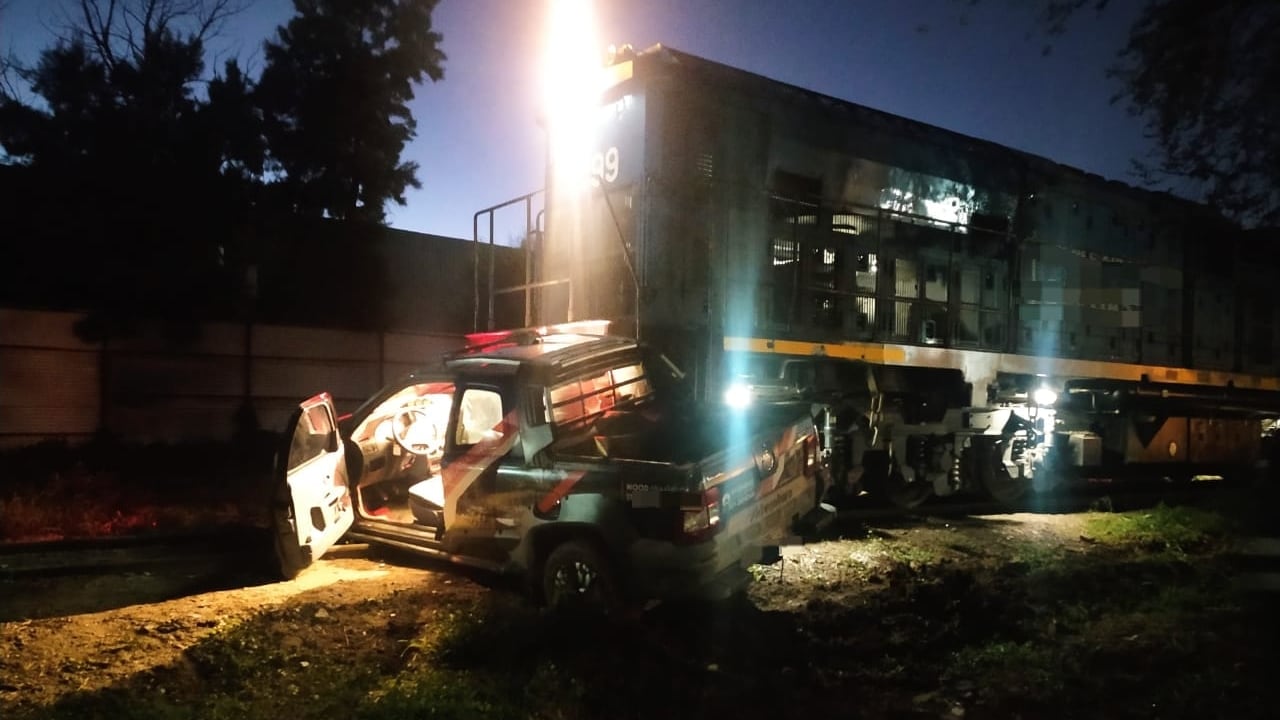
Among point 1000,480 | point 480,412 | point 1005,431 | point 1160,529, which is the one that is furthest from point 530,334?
point 1160,529

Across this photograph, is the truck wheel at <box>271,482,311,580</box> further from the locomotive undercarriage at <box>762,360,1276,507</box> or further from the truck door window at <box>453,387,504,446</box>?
the locomotive undercarriage at <box>762,360,1276,507</box>

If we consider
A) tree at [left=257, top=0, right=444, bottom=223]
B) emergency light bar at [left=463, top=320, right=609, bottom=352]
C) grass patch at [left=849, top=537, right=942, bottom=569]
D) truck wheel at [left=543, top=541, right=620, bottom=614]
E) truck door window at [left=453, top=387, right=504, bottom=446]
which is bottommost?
grass patch at [left=849, top=537, right=942, bottom=569]

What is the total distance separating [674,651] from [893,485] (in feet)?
19.3

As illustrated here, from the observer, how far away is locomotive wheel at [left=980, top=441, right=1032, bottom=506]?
10.9 m

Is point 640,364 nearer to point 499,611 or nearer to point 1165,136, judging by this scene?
point 499,611

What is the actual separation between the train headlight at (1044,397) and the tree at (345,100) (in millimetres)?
17438

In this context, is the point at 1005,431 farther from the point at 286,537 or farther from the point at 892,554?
the point at 286,537

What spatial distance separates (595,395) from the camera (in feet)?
22.1

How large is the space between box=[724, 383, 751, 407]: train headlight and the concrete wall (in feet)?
32.3

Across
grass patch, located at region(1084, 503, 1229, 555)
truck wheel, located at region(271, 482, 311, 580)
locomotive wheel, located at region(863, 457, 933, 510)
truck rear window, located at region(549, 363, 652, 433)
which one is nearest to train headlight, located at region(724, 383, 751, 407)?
truck rear window, located at region(549, 363, 652, 433)

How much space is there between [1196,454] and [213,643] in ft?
45.9

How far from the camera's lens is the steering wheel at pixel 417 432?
26.4ft

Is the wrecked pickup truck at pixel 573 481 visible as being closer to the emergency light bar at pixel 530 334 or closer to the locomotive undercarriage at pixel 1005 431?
the emergency light bar at pixel 530 334

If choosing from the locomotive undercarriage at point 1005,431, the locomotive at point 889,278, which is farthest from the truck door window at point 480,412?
the locomotive undercarriage at point 1005,431
